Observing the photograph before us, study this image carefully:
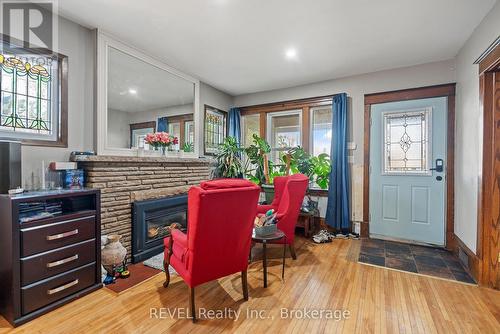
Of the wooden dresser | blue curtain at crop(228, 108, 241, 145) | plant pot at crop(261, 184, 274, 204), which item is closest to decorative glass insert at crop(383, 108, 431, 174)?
plant pot at crop(261, 184, 274, 204)

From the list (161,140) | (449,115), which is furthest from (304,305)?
(449,115)

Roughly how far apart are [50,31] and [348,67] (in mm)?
3642

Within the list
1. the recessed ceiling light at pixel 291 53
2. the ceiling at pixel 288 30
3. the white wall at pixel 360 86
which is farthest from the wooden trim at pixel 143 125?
the white wall at pixel 360 86

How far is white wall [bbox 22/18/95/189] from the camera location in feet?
7.40

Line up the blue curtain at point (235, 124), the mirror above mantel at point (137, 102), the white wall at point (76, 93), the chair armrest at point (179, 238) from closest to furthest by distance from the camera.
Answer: the chair armrest at point (179, 238) < the white wall at point (76, 93) < the mirror above mantel at point (137, 102) < the blue curtain at point (235, 124)

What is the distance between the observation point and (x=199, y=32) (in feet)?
8.53

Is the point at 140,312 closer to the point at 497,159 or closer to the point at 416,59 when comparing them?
the point at 497,159

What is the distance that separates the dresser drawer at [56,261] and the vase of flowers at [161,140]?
142 centimetres

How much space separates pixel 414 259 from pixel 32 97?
451 centimetres

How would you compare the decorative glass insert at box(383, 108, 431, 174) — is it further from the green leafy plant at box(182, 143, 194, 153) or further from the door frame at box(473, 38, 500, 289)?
the green leafy plant at box(182, 143, 194, 153)

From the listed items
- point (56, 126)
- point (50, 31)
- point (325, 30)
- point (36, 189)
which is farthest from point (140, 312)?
point (325, 30)

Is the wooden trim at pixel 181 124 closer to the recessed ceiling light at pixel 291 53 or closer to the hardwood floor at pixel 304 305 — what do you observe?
the recessed ceiling light at pixel 291 53

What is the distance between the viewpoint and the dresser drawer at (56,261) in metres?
1.73

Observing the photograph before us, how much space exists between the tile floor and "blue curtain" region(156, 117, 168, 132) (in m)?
3.13
